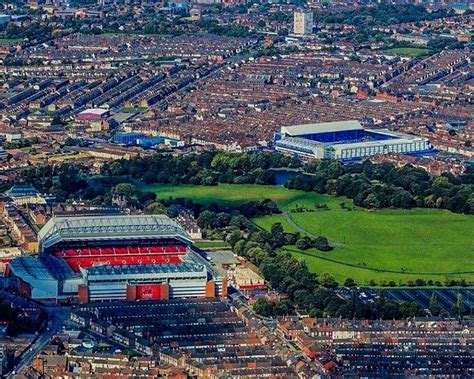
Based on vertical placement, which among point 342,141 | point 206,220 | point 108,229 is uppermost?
point 108,229

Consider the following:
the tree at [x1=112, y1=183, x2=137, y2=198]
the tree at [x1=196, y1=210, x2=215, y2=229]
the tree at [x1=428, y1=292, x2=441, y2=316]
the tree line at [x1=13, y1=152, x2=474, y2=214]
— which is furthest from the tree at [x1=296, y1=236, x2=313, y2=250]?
the tree at [x1=112, y1=183, x2=137, y2=198]

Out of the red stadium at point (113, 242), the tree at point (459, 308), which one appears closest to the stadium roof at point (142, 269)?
the red stadium at point (113, 242)

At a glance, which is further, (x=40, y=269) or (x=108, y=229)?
(x=108, y=229)

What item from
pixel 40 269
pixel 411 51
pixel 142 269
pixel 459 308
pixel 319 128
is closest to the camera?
pixel 459 308

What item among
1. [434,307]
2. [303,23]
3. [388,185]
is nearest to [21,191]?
[388,185]

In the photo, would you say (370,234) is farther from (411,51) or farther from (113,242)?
(411,51)

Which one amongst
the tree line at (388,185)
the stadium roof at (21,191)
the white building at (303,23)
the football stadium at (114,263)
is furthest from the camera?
the white building at (303,23)

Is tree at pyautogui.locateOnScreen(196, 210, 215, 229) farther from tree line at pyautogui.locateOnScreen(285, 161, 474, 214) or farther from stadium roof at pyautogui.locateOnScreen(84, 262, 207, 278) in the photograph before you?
stadium roof at pyautogui.locateOnScreen(84, 262, 207, 278)

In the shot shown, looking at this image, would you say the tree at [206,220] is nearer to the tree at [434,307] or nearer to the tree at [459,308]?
the tree at [434,307]
